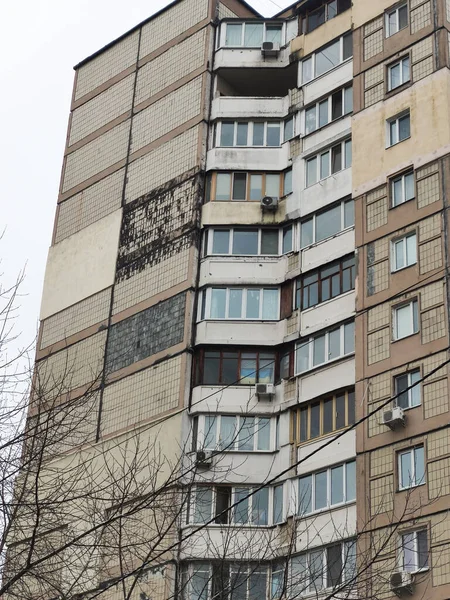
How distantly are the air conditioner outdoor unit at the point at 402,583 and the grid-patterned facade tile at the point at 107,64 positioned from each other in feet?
67.9

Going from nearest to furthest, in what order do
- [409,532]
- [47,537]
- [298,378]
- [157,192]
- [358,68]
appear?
[47,537], [409,532], [298,378], [358,68], [157,192]

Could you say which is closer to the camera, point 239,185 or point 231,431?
point 231,431

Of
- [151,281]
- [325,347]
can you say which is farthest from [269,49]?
[325,347]

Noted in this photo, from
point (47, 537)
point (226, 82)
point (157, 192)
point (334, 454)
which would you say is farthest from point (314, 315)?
point (47, 537)

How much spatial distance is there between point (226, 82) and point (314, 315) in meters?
9.59

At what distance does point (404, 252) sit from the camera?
2880cm

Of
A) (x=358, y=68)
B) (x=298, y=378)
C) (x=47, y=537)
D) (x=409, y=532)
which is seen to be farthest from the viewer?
(x=358, y=68)

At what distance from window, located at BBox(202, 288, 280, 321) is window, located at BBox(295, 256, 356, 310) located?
0.82 meters

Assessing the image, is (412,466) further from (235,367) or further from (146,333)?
(146,333)

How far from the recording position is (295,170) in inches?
1312

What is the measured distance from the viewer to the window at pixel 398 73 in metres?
31.2

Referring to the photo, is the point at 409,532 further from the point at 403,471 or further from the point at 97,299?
the point at 97,299

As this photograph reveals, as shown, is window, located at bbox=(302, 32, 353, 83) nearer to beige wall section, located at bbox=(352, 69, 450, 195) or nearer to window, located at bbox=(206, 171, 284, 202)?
beige wall section, located at bbox=(352, 69, 450, 195)

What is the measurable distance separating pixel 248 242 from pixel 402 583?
1189 centimetres
